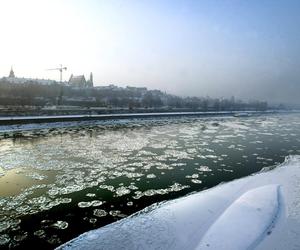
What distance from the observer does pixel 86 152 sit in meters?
21.2

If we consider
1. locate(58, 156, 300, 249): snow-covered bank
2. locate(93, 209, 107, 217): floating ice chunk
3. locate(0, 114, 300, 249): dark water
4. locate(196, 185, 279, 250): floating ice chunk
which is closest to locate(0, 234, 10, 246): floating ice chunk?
locate(0, 114, 300, 249): dark water

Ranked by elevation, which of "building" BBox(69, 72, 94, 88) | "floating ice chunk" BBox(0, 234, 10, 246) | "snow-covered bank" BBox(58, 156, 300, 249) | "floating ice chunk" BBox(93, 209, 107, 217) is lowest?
"floating ice chunk" BBox(93, 209, 107, 217)

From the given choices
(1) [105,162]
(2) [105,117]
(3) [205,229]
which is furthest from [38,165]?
(2) [105,117]

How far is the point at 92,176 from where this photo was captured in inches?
591

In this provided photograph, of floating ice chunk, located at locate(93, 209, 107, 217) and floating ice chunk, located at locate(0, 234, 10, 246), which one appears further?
floating ice chunk, located at locate(93, 209, 107, 217)

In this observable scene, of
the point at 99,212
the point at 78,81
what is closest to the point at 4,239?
the point at 99,212

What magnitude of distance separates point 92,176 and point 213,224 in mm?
7350

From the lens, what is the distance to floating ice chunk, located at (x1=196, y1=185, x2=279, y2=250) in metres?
8.30

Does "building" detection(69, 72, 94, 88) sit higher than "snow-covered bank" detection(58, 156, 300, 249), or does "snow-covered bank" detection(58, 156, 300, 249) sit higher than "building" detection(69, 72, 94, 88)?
"building" detection(69, 72, 94, 88)

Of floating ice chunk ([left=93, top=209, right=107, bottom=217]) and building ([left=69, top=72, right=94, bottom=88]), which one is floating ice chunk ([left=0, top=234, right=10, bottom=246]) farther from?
building ([left=69, top=72, right=94, bottom=88])

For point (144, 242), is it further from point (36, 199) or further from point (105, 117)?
point (105, 117)

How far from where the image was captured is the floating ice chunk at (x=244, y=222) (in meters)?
8.30

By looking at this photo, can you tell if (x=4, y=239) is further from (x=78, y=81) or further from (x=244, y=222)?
(x=78, y=81)

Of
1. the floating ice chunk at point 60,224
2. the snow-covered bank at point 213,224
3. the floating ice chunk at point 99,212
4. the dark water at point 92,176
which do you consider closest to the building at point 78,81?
the dark water at point 92,176
